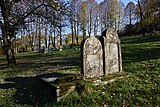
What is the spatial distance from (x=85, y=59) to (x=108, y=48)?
146 cm

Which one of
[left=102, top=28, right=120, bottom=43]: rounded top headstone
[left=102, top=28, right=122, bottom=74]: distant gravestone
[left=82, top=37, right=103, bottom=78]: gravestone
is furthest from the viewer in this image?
[left=102, top=28, right=120, bottom=43]: rounded top headstone

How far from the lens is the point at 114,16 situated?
63969 millimetres

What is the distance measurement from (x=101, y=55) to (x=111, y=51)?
2.22ft

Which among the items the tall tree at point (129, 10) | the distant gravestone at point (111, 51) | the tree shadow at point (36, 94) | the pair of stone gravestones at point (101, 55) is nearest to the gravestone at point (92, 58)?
the pair of stone gravestones at point (101, 55)

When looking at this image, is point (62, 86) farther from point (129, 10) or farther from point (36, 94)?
point (129, 10)

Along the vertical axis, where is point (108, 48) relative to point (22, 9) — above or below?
below

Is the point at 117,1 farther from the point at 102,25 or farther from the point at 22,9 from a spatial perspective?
the point at 22,9

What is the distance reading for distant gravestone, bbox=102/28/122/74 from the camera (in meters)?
10.5

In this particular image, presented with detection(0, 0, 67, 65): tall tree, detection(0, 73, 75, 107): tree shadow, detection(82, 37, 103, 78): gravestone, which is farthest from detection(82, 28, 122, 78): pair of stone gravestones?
detection(0, 0, 67, 65): tall tree

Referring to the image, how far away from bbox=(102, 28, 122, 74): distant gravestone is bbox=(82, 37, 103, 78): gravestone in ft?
0.96

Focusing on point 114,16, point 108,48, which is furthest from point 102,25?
Result: point 108,48

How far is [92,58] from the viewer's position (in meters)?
10.0

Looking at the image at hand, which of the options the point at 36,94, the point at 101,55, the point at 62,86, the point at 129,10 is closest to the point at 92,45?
the point at 101,55

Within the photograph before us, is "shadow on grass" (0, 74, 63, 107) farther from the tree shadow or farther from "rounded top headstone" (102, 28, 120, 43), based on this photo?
"rounded top headstone" (102, 28, 120, 43)
